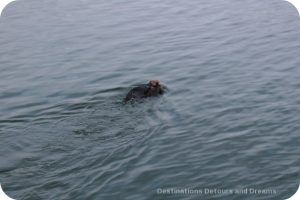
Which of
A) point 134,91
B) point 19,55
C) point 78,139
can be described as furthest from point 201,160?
point 19,55

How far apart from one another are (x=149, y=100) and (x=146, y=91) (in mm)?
252

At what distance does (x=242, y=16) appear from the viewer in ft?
57.9

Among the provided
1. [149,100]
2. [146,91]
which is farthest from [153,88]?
[149,100]

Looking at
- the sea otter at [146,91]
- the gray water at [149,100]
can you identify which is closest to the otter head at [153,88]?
the sea otter at [146,91]

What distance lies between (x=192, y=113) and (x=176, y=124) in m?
0.63

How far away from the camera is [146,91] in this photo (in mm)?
12734

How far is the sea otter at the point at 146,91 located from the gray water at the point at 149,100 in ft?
0.92

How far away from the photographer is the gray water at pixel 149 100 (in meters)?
8.92

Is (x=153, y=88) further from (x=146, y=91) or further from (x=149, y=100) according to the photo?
(x=149, y=100)

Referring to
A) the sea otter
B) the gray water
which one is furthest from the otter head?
the gray water

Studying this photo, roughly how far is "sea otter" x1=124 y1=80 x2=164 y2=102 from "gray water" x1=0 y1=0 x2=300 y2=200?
28 centimetres

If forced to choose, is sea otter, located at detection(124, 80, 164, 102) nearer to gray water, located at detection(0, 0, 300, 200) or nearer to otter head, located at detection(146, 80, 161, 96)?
otter head, located at detection(146, 80, 161, 96)

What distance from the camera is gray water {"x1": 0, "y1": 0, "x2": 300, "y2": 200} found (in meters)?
8.92

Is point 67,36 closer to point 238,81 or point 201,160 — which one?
point 238,81
